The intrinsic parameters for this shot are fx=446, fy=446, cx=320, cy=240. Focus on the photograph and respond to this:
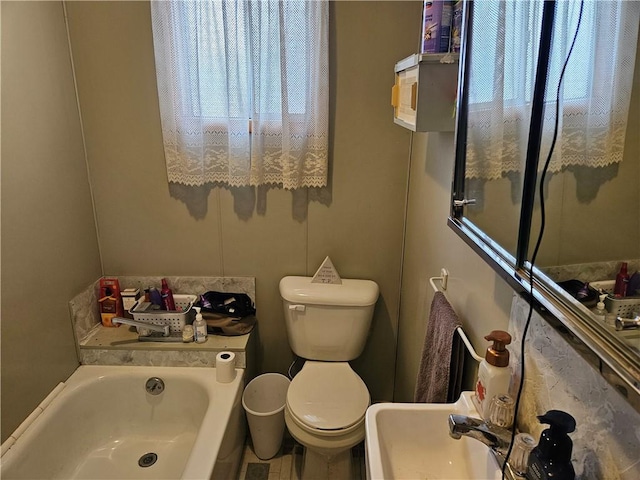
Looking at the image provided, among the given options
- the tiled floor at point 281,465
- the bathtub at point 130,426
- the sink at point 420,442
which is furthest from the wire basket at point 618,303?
the tiled floor at point 281,465

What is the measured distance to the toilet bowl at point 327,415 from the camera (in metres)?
1.70

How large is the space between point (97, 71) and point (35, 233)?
2.52ft

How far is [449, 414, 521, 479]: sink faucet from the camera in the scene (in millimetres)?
838

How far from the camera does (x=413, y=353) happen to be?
1.90 metres

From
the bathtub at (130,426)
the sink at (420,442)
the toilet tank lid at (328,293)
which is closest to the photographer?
the sink at (420,442)

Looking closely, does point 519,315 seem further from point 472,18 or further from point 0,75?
point 0,75

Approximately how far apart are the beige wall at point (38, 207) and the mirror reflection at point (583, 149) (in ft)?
5.22

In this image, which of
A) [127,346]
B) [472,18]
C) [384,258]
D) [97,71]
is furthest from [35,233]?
[472,18]

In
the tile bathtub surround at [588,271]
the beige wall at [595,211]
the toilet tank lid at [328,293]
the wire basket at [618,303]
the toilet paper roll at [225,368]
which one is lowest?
the toilet paper roll at [225,368]

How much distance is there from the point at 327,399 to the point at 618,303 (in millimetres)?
1406

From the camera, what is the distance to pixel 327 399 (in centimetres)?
184

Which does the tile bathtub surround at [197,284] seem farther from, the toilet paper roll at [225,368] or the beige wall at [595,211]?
the beige wall at [595,211]

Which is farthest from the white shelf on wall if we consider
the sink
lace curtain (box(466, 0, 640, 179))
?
the sink

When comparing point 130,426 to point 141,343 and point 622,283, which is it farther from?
point 622,283
